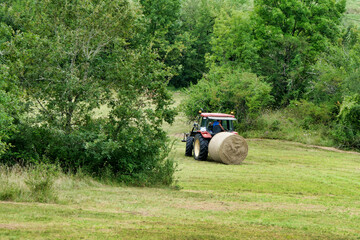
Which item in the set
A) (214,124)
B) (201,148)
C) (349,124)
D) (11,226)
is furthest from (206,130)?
(11,226)

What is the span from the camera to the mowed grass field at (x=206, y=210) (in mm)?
7262

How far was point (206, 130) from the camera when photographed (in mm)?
23188

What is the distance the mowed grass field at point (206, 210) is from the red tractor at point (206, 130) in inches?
166

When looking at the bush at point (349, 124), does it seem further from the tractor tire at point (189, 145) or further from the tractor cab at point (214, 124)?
the tractor tire at point (189, 145)

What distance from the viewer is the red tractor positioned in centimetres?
2244

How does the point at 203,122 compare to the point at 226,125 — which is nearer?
the point at 203,122

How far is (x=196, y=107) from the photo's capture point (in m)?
37.0

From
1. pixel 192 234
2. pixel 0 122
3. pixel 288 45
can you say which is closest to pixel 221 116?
pixel 0 122

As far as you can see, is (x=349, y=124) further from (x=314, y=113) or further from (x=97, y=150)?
(x=97, y=150)

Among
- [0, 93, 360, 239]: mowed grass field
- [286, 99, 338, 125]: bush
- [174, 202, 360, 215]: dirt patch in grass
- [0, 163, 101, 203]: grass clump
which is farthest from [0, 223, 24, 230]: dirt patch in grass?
[286, 99, 338, 125]: bush

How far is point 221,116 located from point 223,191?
10.1 m

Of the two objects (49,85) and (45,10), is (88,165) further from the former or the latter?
(45,10)

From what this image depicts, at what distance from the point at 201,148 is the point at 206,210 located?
12.3 m

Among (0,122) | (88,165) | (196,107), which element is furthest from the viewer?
(196,107)
